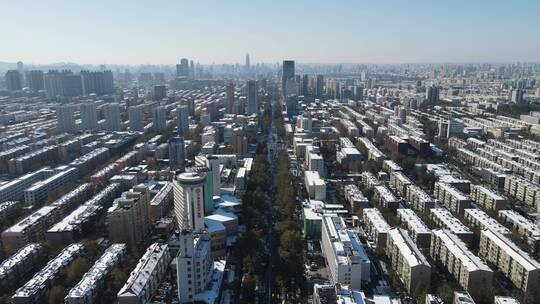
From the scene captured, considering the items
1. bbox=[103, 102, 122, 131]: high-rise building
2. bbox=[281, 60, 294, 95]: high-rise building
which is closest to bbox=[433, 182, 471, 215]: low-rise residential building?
bbox=[103, 102, 122, 131]: high-rise building

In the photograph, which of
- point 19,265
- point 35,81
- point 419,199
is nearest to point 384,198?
point 419,199

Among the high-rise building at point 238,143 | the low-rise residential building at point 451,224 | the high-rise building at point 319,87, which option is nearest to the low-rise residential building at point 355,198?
the low-rise residential building at point 451,224

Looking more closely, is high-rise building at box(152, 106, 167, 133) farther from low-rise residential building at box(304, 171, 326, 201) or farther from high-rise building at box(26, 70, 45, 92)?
high-rise building at box(26, 70, 45, 92)

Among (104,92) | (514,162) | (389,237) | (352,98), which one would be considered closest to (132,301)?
(389,237)

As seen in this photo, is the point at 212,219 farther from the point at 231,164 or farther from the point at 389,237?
the point at 231,164

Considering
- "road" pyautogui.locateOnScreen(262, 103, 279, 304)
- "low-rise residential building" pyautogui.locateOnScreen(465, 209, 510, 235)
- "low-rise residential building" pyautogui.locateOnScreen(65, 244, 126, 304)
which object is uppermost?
"low-rise residential building" pyautogui.locateOnScreen(465, 209, 510, 235)

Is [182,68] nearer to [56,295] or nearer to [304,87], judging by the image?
[304,87]
